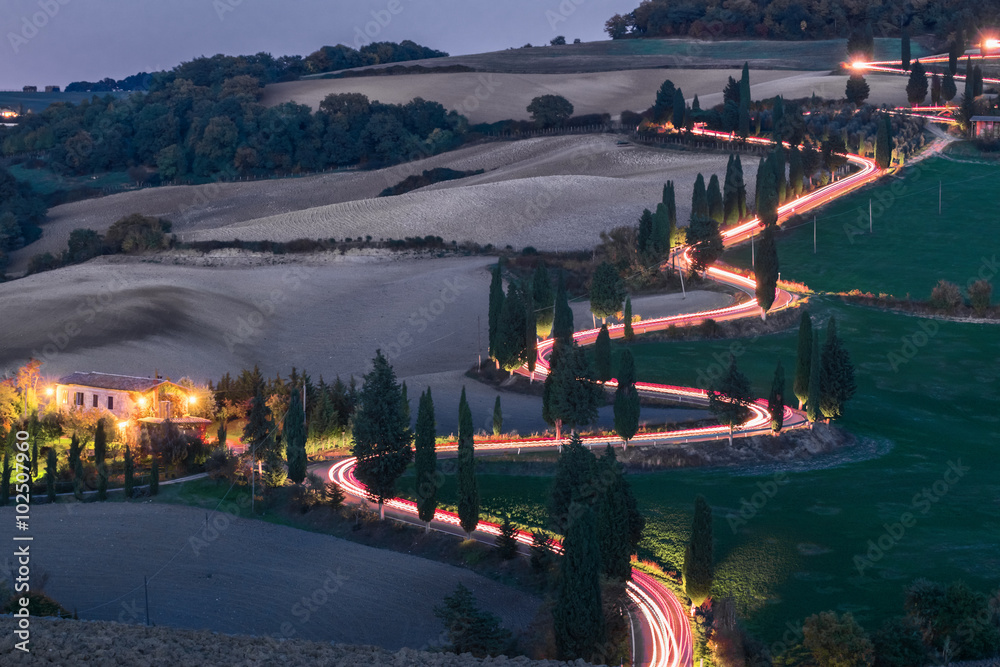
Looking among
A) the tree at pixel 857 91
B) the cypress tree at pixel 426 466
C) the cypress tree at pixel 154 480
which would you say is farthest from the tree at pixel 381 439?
the tree at pixel 857 91

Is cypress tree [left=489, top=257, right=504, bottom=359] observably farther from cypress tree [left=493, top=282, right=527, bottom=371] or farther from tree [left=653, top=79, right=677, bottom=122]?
tree [left=653, top=79, right=677, bottom=122]

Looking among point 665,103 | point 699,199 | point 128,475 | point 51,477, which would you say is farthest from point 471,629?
point 665,103

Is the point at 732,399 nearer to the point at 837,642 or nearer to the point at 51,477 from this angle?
the point at 837,642

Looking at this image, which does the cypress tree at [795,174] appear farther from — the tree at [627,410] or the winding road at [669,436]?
the tree at [627,410]

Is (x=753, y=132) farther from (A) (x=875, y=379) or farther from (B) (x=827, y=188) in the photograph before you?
(A) (x=875, y=379)

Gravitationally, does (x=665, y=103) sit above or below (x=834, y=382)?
above

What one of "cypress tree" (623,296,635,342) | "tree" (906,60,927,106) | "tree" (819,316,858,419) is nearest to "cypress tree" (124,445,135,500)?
"cypress tree" (623,296,635,342)

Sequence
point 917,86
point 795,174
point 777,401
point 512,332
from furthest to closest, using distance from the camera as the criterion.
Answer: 1. point 917,86
2. point 795,174
3. point 512,332
4. point 777,401
